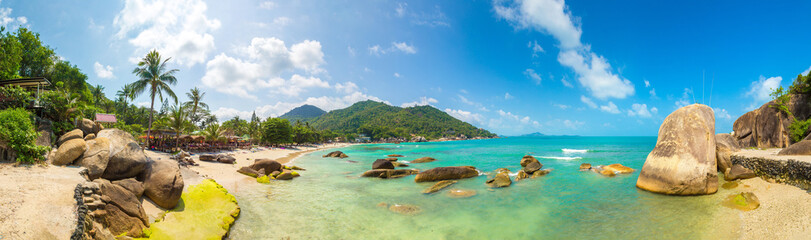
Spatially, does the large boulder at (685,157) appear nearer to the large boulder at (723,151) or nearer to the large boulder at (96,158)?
the large boulder at (723,151)

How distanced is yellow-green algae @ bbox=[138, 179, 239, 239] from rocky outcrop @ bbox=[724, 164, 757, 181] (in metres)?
23.5

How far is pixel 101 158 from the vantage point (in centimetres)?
846

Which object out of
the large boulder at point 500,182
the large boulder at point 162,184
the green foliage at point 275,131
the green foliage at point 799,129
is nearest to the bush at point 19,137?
the large boulder at point 162,184

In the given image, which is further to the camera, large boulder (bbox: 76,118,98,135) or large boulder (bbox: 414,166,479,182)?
large boulder (bbox: 414,166,479,182)

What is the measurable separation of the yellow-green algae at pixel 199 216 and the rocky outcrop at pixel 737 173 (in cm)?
2345

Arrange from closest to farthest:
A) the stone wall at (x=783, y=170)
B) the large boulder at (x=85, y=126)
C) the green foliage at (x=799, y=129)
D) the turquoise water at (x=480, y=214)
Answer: the turquoise water at (x=480, y=214), the stone wall at (x=783, y=170), the large boulder at (x=85, y=126), the green foliage at (x=799, y=129)

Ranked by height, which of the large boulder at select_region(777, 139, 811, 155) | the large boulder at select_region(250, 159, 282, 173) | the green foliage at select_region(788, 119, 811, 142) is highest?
the green foliage at select_region(788, 119, 811, 142)

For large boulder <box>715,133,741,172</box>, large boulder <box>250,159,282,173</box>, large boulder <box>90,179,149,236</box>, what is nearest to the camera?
large boulder <box>90,179,149,236</box>

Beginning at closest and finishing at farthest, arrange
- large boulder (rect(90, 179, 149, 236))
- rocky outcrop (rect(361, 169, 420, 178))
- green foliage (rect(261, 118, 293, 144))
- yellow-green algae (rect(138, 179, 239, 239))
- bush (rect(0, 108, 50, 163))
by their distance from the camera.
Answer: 1. large boulder (rect(90, 179, 149, 236))
2. bush (rect(0, 108, 50, 163))
3. yellow-green algae (rect(138, 179, 239, 239))
4. rocky outcrop (rect(361, 169, 420, 178))
5. green foliage (rect(261, 118, 293, 144))

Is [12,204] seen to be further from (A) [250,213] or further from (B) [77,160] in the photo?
(A) [250,213]

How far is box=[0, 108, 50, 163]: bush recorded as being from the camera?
24.9 feet

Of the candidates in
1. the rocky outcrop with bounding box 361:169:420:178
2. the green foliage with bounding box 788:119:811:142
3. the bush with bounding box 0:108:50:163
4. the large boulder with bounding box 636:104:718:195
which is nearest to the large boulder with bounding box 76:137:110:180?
the bush with bounding box 0:108:50:163

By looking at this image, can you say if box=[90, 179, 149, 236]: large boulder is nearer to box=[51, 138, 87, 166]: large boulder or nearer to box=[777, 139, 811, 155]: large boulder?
box=[51, 138, 87, 166]: large boulder

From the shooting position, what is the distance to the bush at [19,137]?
759 centimetres
